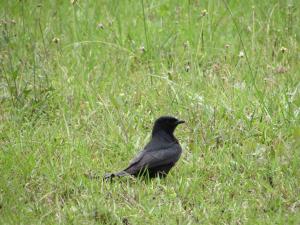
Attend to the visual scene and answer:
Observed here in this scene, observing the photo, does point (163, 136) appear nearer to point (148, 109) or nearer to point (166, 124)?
point (166, 124)

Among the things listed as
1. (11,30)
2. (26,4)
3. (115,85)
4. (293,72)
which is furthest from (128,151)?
(26,4)

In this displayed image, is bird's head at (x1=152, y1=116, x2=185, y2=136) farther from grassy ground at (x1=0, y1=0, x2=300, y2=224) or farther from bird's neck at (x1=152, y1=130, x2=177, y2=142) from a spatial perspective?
grassy ground at (x1=0, y1=0, x2=300, y2=224)

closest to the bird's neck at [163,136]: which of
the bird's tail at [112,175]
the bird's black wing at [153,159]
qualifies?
the bird's black wing at [153,159]

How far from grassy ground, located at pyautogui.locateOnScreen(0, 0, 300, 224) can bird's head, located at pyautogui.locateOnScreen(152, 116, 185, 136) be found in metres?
0.29

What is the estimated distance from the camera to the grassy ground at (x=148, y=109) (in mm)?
6402

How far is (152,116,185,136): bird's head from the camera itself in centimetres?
750

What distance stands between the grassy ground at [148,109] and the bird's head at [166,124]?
293mm

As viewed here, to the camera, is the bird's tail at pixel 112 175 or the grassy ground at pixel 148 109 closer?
the grassy ground at pixel 148 109

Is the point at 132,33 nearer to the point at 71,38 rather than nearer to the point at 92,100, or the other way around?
the point at 71,38

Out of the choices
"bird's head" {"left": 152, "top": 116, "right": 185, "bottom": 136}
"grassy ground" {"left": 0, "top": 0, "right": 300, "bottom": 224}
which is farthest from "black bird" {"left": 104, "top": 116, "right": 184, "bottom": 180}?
"grassy ground" {"left": 0, "top": 0, "right": 300, "bottom": 224}

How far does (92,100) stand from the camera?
8.53 meters

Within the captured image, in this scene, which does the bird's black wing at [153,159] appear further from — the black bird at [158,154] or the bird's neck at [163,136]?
the bird's neck at [163,136]

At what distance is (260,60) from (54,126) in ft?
8.56

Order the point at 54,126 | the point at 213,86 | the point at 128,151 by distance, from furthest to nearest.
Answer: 1. the point at 213,86
2. the point at 54,126
3. the point at 128,151
